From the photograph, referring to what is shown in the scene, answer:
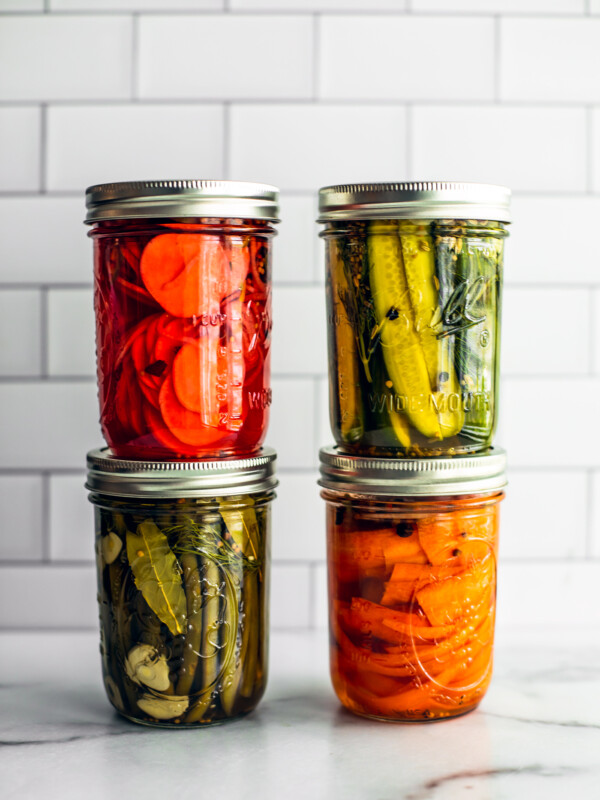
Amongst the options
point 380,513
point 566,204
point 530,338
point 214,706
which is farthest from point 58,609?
point 566,204

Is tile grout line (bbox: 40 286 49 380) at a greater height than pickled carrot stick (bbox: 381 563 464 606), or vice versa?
tile grout line (bbox: 40 286 49 380)

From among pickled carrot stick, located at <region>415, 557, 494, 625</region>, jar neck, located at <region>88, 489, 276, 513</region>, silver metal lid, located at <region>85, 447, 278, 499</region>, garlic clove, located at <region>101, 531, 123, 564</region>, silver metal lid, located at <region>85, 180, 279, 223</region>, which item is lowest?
pickled carrot stick, located at <region>415, 557, 494, 625</region>

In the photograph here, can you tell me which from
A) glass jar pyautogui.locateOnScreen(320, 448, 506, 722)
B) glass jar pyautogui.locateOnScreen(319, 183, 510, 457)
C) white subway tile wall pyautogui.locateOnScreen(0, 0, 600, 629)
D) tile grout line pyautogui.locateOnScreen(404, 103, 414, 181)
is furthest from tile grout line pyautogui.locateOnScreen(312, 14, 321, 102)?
glass jar pyautogui.locateOnScreen(320, 448, 506, 722)

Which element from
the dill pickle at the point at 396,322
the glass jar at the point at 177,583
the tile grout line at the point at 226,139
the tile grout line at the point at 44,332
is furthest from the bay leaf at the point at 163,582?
the tile grout line at the point at 226,139

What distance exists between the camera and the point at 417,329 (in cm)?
72

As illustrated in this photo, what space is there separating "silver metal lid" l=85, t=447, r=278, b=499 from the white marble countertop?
21 cm

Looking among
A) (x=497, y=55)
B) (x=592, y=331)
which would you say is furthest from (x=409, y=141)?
(x=592, y=331)

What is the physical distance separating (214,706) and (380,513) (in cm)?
22

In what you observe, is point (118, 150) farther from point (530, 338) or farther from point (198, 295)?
point (530, 338)

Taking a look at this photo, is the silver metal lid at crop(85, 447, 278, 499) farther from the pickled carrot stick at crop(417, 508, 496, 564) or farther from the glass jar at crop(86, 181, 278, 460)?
the pickled carrot stick at crop(417, 508, 496, 564)

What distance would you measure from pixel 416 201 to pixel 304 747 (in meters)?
0.46

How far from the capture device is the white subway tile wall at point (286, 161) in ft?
3.25

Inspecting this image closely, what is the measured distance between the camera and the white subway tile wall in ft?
3.25

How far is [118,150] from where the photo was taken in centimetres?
100
